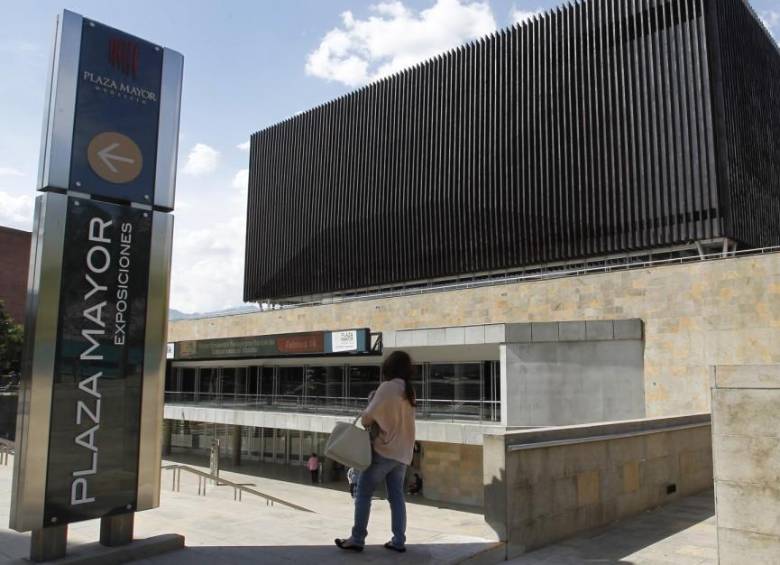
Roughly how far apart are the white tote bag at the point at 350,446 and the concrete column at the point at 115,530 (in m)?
1.99

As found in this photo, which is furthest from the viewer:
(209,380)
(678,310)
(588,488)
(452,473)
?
(209,380)

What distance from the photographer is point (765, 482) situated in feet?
19.9

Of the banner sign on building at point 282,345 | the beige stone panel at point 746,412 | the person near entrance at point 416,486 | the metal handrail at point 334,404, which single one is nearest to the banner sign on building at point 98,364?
the beige stone panel at point 746,412

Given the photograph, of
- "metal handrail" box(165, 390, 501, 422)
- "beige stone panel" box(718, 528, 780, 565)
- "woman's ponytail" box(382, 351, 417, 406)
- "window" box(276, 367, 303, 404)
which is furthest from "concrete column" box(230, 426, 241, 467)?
"beige stone panel" box(718, 528, 780, 565)

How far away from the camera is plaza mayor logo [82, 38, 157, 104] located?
6.08m

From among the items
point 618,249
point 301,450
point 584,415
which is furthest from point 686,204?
point 301,450

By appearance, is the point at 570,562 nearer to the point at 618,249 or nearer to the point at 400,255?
the point at 618,249

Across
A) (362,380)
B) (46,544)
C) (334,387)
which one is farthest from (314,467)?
(46,544)

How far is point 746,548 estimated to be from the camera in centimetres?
609

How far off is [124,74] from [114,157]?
83 centimetres

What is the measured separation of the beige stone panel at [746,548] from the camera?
5.96m

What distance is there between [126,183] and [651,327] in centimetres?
1877

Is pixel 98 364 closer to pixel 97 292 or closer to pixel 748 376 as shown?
pixel 97 292

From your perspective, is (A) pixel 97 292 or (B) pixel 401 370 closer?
(A) pixel 97 292
